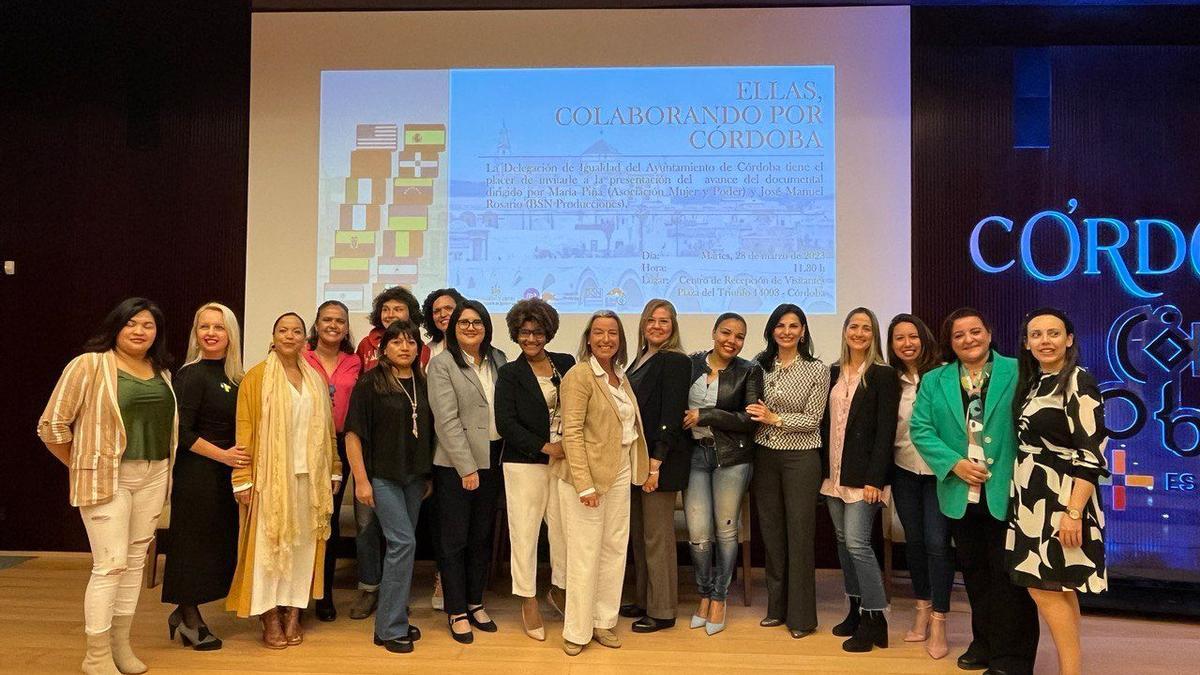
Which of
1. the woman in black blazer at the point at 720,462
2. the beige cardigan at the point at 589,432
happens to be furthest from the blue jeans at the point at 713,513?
the beige cardigan at the point at 589,432

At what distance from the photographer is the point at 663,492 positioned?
11.7ft

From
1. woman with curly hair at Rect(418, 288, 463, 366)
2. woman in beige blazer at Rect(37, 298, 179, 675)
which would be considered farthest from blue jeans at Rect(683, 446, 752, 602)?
woman in beige blazer at Rect(37, 298, 179, 675)

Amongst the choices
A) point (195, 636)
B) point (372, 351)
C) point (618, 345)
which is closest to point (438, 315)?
point (372, 351)

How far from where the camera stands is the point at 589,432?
329cm

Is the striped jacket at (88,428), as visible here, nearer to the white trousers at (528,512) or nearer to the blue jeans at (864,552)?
the white trousers at (528,512)

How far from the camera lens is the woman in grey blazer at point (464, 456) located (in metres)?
3.38

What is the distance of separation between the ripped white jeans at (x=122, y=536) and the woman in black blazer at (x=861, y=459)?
289 centimetres

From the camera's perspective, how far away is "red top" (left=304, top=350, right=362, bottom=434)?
3760mm

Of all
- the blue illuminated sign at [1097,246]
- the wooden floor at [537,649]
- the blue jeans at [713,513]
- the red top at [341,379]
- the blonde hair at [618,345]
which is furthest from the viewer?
the blue illuminated sign at [1097,246]

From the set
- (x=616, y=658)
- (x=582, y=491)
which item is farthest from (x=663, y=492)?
(x=616, y=658)

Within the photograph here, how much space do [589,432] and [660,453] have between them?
1.30ft

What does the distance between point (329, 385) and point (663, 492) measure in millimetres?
1732

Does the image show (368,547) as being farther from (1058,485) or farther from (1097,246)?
(1097,246)

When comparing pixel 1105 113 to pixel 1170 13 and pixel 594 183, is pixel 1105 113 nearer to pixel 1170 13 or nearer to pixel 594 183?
pixel 1170 13
